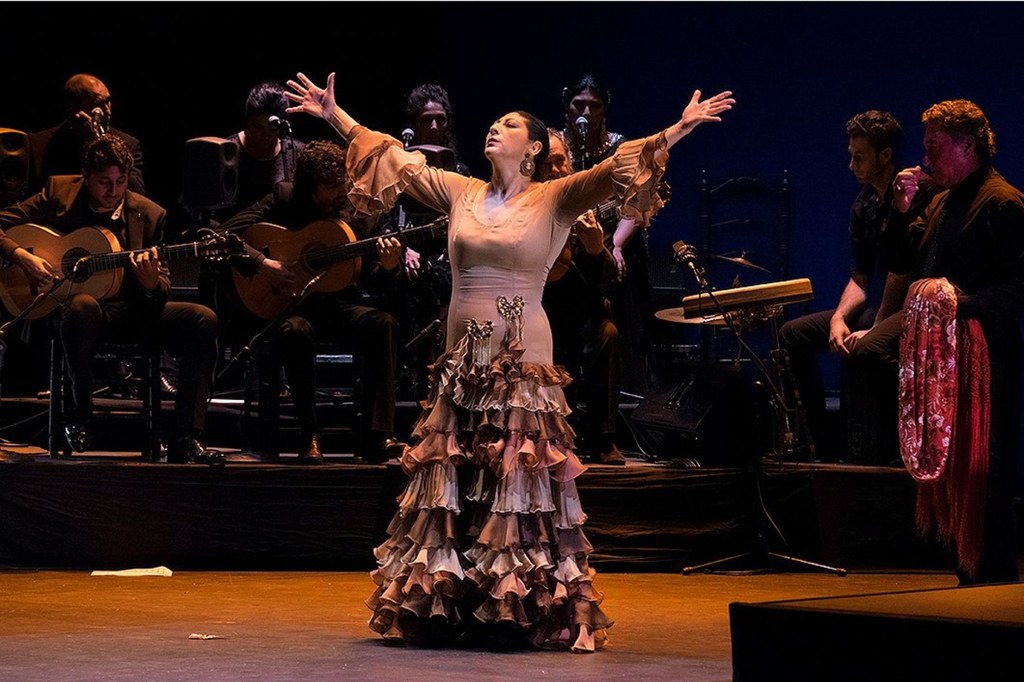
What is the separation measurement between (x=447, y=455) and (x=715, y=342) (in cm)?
473

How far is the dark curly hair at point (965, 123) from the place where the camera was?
5.58 metres

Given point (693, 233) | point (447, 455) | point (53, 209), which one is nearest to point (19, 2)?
point (53, 209)

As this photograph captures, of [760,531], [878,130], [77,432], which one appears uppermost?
[878,130]

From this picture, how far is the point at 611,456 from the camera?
724cm

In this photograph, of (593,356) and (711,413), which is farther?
(593,356)

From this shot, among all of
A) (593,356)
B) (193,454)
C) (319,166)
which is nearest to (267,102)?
(319,166)

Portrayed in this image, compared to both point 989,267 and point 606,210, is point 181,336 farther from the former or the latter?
point 989,267

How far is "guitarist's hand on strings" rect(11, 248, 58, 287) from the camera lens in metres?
6.97

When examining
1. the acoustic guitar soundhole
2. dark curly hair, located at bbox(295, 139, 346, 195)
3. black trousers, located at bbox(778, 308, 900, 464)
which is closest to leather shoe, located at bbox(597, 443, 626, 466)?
black trousers, located at bbox(778, 308, 900, 464)

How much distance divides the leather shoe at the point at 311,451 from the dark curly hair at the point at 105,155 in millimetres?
1491

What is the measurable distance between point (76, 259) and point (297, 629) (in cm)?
261

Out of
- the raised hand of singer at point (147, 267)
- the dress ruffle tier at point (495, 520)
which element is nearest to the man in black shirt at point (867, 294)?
the dress ruffle tier at point (495, 520)

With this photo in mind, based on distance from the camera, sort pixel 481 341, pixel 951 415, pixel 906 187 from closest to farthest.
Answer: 1. pixel 481 341
2. pixel 951 415
3. pixel 906 187

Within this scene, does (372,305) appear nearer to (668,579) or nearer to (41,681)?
(668,579)
